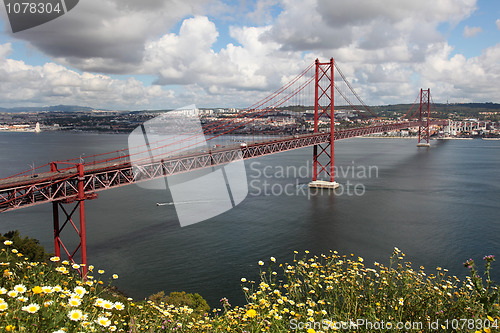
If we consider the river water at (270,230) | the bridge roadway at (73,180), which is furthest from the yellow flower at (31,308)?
the bridge roadway at (73,180)

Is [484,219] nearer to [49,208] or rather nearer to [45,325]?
[45,325]

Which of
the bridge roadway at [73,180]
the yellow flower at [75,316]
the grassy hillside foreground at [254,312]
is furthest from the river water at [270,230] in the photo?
the yellow flower at [75,316]

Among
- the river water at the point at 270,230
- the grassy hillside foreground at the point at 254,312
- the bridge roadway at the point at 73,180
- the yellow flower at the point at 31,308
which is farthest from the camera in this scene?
the river water at the point at 270,230

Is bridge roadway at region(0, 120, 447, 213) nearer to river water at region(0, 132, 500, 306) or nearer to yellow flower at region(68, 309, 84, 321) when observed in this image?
river water at region(0, 132, 500, 306)

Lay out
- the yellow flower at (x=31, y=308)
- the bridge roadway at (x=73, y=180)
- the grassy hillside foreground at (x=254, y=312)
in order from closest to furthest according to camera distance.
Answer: the yellow flower at (x=31, y=308) → the grassy hillside foreground at (x=254, y=312) → the bridge roadway at (x=73, y=180)

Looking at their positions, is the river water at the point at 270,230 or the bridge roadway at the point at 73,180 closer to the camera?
the bridge roadway at the point at 73,180

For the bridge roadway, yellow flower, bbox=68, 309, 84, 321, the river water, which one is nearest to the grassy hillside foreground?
yellow flower, bbox=68, 309, 84, 321

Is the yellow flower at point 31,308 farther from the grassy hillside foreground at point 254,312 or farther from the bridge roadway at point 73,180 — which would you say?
the bridge roadway at point 73,180

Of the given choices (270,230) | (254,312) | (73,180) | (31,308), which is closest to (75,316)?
(31,308)

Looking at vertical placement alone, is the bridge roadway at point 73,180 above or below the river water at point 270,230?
above

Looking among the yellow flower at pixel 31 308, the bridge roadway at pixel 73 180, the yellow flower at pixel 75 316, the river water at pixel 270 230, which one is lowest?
the river water at pixel 270 230
